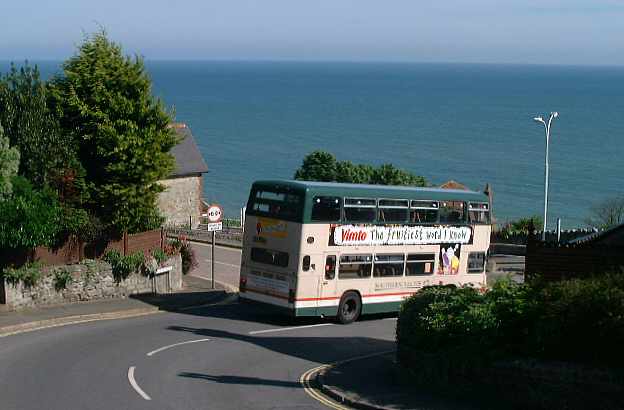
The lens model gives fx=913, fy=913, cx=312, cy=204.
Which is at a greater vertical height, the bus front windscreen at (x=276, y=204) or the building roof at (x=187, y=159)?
the building roof at (x=187, y=159)

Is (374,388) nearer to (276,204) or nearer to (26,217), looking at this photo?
(276,204)

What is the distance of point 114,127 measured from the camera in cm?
2975

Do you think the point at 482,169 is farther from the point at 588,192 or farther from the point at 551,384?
the point at 551,384

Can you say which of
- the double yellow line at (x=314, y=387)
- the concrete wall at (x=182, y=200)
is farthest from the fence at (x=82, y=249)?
the concrete wall at (x=182, y=200)

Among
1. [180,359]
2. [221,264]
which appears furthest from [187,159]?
[180,359]

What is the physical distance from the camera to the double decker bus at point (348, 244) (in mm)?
26203

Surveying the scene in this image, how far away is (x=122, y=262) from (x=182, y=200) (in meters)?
33.5

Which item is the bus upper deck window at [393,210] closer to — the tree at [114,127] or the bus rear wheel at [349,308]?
the bus rear wheel at [349,308]

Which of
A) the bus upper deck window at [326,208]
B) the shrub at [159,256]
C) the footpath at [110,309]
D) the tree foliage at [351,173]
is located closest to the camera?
the footpath at [110,309]

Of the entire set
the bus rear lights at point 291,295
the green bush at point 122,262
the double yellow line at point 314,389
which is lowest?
the double yellow line at point 314,389

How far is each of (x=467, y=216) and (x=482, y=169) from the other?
378ft

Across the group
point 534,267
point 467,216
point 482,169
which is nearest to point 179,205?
point 467,216

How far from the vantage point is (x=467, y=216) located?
30.7m

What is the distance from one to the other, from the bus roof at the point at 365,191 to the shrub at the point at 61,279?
6.53 meters
